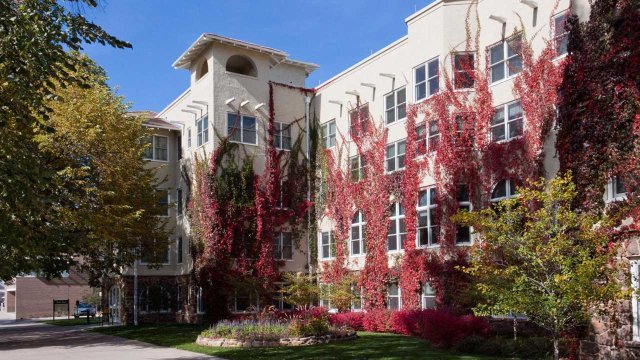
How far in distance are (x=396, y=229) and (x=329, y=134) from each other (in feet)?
25.4

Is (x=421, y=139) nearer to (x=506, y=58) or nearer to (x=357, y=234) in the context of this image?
(x=506, y=58)

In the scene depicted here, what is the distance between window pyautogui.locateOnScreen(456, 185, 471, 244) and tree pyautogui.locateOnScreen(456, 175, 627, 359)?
10.1 m

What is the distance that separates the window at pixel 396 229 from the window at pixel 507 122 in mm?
5743

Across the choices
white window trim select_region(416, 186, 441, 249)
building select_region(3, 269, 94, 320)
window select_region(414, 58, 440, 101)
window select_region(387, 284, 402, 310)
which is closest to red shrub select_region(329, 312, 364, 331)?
window select_region(387, 284, 402, 310)

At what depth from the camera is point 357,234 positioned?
1191 inches

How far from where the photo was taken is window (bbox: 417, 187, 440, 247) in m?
25.3

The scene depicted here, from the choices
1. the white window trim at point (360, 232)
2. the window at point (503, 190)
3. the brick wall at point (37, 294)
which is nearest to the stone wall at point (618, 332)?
the window at point (503, 190)

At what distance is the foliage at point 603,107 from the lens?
16652 mm

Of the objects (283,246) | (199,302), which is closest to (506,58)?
(283,246)

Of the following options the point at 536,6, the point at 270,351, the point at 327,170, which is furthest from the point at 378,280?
the point at 536,6

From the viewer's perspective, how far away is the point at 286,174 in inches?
1318

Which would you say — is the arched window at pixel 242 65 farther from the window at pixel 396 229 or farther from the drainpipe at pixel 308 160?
the window at pixel 396 229

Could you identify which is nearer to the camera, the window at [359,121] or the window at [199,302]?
the window at [359,121]

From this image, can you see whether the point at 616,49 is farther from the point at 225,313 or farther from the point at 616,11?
the point at 225,313
